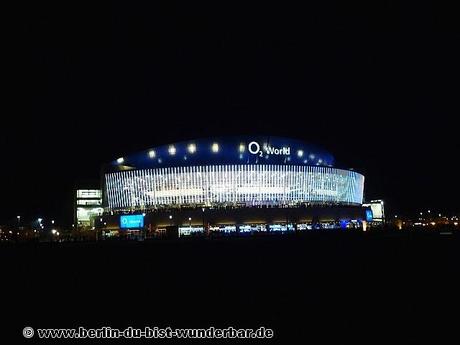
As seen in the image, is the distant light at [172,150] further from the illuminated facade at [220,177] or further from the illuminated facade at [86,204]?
the illuminated facade at [86,204]

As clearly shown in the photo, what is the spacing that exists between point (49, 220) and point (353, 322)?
392ft

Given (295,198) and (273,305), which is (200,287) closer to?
(273,305)

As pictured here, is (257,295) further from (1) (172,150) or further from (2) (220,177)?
(1) (172,150)

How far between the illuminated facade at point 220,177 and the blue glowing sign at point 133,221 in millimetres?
4975

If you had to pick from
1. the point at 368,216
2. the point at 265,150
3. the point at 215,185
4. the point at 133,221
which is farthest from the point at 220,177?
the point at 368,216

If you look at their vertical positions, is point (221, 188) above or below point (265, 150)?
Result: below

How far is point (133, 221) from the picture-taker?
3091 inches

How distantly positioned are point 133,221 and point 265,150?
28512 mm

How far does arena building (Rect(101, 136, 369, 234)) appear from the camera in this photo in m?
78.4

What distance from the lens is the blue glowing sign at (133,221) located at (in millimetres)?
78000

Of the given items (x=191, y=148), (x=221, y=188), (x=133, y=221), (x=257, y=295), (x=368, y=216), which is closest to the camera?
(x=257, y=295)

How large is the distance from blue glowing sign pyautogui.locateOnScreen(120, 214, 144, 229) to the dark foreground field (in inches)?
2012

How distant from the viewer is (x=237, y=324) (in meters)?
11.5

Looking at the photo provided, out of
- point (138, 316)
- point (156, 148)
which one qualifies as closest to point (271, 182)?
point (156, 148)
